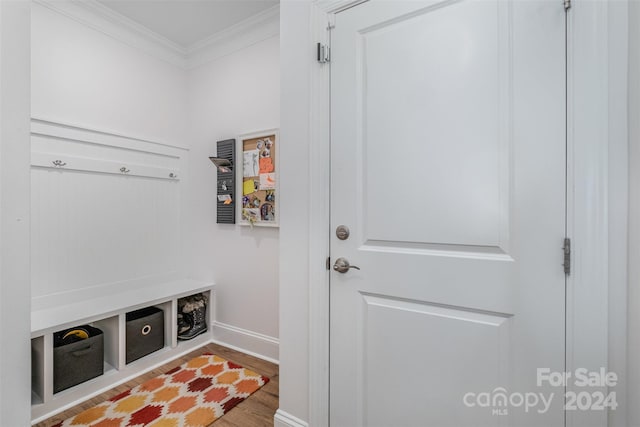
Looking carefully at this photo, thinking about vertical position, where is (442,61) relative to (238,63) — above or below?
below

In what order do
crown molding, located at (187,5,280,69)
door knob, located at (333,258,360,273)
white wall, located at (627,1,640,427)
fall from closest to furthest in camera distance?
white wall, located at (627,1,640,427)
door knob, located at (333,258,360,273)
crown molding, located at (187,5,280,69)

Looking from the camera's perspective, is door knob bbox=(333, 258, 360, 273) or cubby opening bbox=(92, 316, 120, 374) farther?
cubby opening bbox=(92, 316, 120, 374)

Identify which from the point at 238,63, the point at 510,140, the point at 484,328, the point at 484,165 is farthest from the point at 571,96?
the point at 238,63

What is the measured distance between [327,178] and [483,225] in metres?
0.67

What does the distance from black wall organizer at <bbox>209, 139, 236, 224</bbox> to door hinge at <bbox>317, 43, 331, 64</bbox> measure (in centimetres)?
135

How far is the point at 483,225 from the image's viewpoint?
109 centimetres

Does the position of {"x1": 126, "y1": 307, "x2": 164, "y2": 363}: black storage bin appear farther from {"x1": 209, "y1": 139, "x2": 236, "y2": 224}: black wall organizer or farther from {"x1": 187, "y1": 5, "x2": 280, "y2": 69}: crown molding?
{"x1": 187, "y1": 5, "x2": 280, "y2": 69}: crown molding

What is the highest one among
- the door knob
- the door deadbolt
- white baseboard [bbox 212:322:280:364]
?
the door deadbolt

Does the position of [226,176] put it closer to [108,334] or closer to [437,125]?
[108,334]

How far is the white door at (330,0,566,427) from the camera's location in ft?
3.27

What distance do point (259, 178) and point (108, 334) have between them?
5.01ft

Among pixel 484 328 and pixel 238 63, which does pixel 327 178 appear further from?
pixel 238 63

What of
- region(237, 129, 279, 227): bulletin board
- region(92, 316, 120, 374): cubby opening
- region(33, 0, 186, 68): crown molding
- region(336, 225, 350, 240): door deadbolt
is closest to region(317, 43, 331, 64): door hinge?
region(336, 225, 350, 240): door deadbolt

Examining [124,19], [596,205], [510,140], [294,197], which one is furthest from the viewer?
[124,19]
